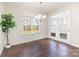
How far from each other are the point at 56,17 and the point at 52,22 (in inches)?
6.3

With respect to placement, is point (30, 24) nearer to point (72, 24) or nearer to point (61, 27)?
point (61, 27)

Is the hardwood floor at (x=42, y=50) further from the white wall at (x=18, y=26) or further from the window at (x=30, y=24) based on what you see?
the window at (x=30, y=24)

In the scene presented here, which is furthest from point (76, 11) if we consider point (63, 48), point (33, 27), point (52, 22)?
point (33, 27)

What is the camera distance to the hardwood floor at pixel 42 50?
6.73ft

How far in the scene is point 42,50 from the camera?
7.03 ft

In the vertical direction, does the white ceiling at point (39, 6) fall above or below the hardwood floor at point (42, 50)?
above

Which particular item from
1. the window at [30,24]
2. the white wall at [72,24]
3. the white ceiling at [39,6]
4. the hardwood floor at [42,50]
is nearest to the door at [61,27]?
the white wall at [72,24]

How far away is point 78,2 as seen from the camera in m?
1.88

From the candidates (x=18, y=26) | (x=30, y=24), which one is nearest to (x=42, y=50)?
(x=30, y=24)

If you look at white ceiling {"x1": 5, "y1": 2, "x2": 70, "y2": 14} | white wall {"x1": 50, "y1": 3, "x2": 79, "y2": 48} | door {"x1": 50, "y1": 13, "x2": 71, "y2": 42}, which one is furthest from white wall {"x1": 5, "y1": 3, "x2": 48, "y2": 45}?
white wall {"x1": 50, "y1": 3, "x2": 79, "y2": 48}

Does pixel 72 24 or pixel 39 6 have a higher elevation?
pixel 39 6

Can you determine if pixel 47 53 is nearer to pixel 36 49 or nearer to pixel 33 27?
pixel 36 49

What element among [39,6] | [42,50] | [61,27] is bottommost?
[42,50]

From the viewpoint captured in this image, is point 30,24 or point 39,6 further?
point 30,24
